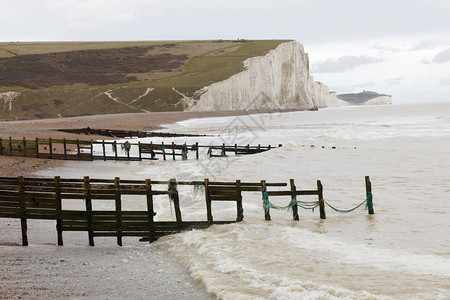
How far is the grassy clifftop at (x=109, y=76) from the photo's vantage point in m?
128

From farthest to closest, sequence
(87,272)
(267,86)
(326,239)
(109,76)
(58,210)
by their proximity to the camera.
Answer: (109,76) → (267,86) → (326,239) → (58,210) → (87,272)

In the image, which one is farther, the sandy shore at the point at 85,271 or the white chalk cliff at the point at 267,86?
the white chalk cliff at the point at 267,86

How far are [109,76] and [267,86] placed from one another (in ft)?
173

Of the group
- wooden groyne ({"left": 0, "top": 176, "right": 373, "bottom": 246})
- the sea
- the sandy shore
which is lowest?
the sea

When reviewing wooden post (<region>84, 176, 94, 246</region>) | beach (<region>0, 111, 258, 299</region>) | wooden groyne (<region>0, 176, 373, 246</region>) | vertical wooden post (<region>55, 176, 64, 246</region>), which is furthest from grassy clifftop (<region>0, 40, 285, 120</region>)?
beach (<region>0, 111, 258, 299</region>)

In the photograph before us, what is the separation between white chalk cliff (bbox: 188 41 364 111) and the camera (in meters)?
144

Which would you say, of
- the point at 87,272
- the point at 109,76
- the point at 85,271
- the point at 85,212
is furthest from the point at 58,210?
the point at 109,76

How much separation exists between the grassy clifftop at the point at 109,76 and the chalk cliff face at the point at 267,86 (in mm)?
4008

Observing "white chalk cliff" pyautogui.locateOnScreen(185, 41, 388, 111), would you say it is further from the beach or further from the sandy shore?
the beach

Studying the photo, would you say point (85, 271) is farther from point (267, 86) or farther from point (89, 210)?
point (267, 86)

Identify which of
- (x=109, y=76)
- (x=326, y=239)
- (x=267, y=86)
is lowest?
(x=326, y=239)

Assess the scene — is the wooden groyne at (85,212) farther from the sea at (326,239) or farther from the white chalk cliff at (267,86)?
the white chalk cliff at (267,86)

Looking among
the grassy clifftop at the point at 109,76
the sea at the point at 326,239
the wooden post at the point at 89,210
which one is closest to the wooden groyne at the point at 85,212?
the wooden post at the point at 89,210

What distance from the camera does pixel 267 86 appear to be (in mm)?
155750
